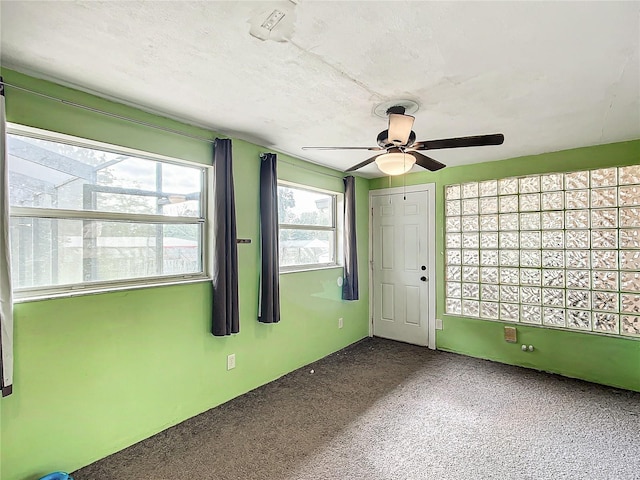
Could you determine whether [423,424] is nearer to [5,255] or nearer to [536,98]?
[536,98]

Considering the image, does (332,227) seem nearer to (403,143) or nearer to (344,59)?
(403,143)

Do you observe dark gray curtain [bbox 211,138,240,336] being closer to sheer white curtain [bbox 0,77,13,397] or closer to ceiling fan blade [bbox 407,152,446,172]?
sheer white curtain [bbox 0,77,13,397]

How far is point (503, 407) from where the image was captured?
8.80 ft

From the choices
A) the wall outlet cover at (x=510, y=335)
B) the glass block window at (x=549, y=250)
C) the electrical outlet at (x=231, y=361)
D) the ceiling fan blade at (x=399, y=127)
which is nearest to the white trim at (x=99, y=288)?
the electrical outlet at (x=231, y=361)

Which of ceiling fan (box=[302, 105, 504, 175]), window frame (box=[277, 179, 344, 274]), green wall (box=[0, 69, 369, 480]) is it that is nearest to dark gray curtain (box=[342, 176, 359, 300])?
window frame (box=[277, 179, 344, 274])

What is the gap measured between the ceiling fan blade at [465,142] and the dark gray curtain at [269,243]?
141 centimetres

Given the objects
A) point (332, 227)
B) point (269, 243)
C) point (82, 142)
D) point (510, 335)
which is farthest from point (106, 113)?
point (510, 335)

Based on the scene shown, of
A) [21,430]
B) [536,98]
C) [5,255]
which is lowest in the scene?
[21,430]

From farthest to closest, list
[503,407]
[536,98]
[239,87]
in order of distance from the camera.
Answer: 1. [503,407]
2. [536,98]
3. [239,87]

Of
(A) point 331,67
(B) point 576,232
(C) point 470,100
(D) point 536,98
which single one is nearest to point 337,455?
(A) point 331,67

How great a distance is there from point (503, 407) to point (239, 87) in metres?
3.17

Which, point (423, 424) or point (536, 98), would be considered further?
point (423, 424)

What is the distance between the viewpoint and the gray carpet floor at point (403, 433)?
6.39 feet

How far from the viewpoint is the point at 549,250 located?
3.38 m
